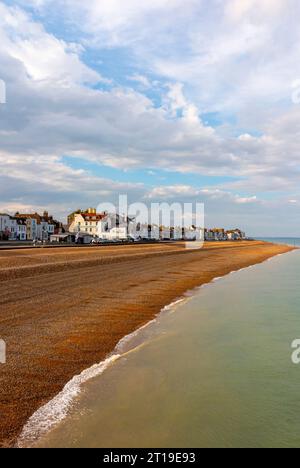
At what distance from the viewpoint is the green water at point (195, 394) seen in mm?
6945

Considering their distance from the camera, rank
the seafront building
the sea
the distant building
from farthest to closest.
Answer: the distant building → the seafront building → the sea

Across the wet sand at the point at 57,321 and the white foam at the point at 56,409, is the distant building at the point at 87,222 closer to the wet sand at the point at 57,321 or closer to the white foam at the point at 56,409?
the wet sand at the point at 57,321

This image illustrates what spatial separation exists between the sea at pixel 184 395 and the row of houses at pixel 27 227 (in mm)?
99733

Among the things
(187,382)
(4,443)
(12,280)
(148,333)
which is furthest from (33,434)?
(12,280)

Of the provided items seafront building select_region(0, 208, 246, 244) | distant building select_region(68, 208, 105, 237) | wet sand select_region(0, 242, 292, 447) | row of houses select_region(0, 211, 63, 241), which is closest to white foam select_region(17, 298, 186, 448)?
wet sand select_region(0, 242, 292, 447)

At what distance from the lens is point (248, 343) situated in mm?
13078

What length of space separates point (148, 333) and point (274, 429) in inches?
259

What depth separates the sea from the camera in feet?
22.6

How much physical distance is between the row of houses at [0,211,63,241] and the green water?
9975cm

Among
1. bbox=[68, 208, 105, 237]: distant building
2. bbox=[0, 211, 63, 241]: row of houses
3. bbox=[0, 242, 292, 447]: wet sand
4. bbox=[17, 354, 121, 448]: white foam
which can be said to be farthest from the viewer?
bbox=[68, 208, 105, 237]: distant building

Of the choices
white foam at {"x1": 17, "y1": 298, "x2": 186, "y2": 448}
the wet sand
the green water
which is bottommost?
the green water

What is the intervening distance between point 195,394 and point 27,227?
415ft

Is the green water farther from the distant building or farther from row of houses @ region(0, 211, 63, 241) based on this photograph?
the distant building
